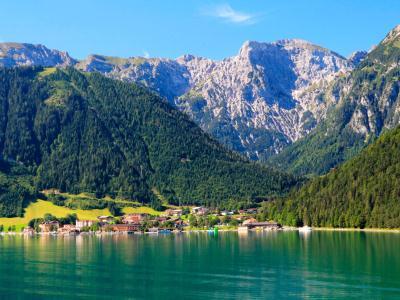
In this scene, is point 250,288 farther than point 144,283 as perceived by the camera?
No

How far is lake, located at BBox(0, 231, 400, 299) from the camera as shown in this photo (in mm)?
104125

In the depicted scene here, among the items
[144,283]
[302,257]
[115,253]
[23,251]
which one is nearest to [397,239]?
[302,257]

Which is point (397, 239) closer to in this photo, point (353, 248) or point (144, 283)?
point (353, 248)

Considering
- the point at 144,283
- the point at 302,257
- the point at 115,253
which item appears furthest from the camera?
the point at 115,253

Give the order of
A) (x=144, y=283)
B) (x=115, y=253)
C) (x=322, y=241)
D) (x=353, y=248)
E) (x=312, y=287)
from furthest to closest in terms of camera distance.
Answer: (x=322, y=241) → (x=115, y=253) → (x=353, y=248) → (x=144, y=283) → (x=312, y=287)

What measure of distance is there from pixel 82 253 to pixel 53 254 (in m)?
7.66

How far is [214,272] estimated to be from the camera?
12862cm

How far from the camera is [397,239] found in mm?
182625

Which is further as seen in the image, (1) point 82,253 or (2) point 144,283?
(1) point 82,253

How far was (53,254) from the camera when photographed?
176 m

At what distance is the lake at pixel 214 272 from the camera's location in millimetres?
104125

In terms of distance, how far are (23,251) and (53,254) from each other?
60.0ft

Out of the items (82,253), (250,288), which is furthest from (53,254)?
(250,288)

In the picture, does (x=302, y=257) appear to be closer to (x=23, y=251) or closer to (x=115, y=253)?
(x=115, y=253)
